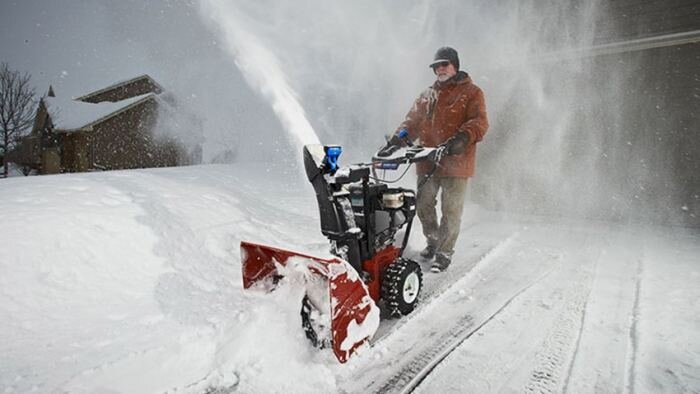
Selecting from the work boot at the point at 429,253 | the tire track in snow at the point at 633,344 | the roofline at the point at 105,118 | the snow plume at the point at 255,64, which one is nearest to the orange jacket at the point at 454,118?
the work boot at the point at 429,253

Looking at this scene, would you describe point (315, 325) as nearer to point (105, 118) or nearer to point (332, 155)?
point (332, 155)

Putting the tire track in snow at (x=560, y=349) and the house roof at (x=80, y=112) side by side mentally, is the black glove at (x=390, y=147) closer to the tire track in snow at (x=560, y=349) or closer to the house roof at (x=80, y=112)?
the tire track in snow at (x=560, y=349)

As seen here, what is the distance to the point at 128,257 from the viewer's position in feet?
11.5

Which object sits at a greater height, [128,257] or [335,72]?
[335,72]

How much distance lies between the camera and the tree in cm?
2245

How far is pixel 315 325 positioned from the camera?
2.57 metres

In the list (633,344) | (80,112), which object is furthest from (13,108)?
(633,344)

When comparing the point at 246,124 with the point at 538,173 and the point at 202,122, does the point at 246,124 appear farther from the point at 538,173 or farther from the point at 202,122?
the point at 538,173

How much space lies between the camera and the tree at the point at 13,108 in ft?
73.7

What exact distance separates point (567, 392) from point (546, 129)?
658cm

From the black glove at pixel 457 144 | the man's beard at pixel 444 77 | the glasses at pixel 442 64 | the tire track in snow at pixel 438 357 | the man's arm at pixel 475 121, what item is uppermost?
the glasses at pixel 442 64

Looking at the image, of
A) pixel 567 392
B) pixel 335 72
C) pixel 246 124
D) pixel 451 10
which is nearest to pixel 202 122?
pixel 246 124

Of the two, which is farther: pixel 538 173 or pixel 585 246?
pixel 538 173

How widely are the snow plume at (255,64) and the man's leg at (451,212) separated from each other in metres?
1.75
